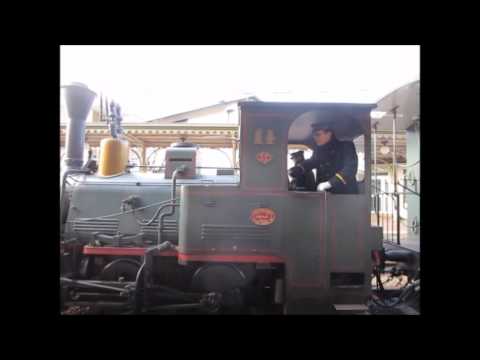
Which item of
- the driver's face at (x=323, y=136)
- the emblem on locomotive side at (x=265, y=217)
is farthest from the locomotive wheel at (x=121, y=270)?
the driver's face at (x=323, y=136)

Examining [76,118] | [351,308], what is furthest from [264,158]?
[76,118]

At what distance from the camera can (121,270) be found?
4598 millimetres

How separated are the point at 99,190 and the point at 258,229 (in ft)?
8.52

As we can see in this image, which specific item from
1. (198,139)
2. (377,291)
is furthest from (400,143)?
(377,291)

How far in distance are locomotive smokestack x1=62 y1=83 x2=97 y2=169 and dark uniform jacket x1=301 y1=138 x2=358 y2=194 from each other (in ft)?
12.4

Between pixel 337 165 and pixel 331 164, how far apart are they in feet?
0.33

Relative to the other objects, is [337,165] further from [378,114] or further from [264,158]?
[378,114]

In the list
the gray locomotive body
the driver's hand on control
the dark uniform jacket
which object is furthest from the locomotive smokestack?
the dark uniform jacket

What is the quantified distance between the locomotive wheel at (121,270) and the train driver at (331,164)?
244 cm

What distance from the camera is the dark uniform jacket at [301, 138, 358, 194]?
4.07m

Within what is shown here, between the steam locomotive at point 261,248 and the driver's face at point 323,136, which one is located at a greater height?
the driver's face at point 323,136

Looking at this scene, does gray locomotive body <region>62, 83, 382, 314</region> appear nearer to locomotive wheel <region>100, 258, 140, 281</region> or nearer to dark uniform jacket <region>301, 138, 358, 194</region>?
dark uniform jacket <region>301, 138, 358, 194</region>

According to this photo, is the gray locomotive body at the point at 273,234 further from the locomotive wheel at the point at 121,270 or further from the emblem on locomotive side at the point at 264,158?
the locomotive wheel at the point at 121,270

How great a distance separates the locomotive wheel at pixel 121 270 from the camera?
4578 millimetres
